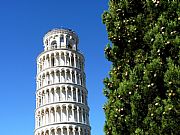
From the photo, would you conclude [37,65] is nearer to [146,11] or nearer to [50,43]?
[50,43]

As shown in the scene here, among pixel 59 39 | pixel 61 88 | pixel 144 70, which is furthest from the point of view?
pixel 59 39

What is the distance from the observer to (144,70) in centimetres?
1022

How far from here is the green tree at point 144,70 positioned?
374 inches

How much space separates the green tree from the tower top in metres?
48.2

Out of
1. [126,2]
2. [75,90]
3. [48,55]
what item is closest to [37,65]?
[48,55]

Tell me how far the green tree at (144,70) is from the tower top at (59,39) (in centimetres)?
4820

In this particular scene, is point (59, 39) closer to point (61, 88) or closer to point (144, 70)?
point (61, 88)

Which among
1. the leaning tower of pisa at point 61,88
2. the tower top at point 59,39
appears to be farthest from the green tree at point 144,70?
the tower top at point 59,39

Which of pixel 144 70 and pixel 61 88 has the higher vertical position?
pixel 61 88

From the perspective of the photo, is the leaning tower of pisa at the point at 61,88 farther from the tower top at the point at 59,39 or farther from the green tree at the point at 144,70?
the green tree at the point at 144,70

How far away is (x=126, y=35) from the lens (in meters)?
11.6

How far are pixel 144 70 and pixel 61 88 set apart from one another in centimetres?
4607

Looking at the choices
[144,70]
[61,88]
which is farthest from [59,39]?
[144,70]

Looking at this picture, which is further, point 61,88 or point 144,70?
point 61,88
